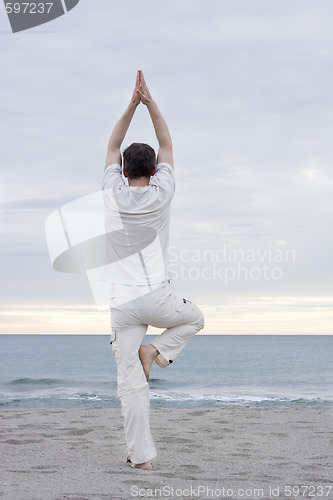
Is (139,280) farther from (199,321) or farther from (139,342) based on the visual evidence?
(199,321)

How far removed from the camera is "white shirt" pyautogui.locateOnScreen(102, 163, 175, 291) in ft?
13.6

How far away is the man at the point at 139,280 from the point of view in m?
4.14

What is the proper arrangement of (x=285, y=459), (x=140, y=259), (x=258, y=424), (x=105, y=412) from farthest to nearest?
1. (x=105, y=412)
2. (x=258, y=424)
3. (x=285, y=459)
4. (x=140, y=259)

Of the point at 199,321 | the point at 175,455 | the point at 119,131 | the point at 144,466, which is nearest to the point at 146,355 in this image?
the point at 199,321

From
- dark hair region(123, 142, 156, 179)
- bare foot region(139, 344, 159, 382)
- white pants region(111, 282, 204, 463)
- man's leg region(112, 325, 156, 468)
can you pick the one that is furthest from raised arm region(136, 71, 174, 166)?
bare foot region(139, 344, 159, 382)

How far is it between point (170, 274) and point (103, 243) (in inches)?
22.1

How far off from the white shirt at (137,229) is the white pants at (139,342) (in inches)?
5.7

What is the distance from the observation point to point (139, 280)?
414 cm

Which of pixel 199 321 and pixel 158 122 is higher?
pixel 158 122

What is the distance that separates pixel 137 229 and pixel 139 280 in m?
0.37

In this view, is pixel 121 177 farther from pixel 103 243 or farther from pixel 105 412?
pixel 105 412

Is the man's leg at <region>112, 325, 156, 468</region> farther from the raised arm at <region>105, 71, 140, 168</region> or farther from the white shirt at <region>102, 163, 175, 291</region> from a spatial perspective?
the raised arm at <region>105, 71, 140, 168</region>

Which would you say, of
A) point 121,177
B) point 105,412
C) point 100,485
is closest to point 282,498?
point 100,485

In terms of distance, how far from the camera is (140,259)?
4188 millimetres
